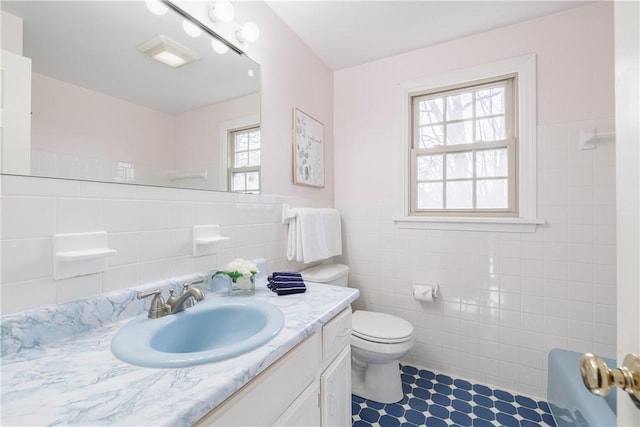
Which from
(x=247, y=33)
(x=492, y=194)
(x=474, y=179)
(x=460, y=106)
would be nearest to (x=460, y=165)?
(x=474, y=179)

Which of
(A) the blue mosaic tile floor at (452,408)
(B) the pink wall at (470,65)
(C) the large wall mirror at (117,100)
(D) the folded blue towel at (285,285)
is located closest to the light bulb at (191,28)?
(C) the large wall mirror at (117,100)

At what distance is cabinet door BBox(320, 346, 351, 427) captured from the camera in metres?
0.98

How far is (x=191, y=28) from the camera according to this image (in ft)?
3.79

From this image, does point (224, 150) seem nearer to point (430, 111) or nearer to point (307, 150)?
point (307, 150)

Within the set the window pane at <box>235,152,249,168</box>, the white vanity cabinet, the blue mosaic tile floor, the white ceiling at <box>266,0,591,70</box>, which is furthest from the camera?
the white ceiling at <box>266,0,591,70</box>

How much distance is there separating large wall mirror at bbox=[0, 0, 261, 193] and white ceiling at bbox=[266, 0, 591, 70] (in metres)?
0.63

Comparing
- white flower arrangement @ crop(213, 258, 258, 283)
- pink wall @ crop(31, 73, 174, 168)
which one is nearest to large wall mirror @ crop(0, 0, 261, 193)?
pink wall @ crop(31, 73, 174, 168)

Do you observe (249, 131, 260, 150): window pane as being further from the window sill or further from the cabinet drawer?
the window sill

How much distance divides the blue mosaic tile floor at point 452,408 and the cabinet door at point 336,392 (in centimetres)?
43

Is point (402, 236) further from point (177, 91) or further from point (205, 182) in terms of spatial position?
point (177, 91)

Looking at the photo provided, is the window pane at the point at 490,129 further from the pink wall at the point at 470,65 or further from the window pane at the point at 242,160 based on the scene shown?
the window pane at the point at 242,160

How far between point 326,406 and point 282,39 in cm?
195

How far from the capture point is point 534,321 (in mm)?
1677

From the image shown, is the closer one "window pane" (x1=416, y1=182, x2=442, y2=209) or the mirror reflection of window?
the mirror reflection of window
